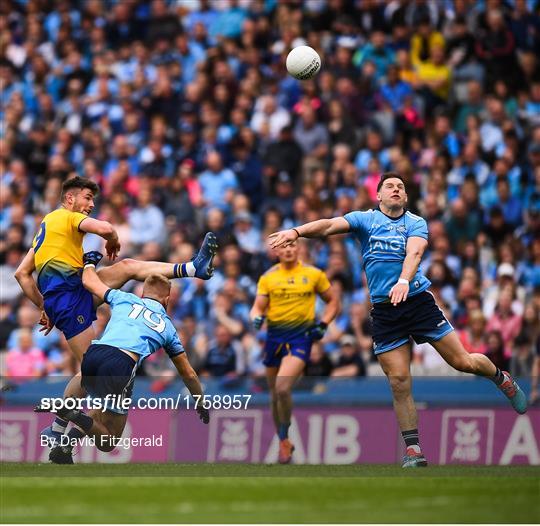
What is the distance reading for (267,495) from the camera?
10.8 meters

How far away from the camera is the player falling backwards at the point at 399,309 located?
13648 mm

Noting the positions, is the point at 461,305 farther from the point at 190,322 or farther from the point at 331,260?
the point at 190,322

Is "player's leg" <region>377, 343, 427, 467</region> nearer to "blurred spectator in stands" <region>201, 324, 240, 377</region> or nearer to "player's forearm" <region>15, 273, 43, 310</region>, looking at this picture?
"player's forearm" <region>15, 273, 43, 310</region>

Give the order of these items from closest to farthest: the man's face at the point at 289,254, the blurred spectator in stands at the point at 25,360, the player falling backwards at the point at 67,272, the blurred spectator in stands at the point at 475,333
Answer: the player falling backwards at the point at 67,272
the man's face at the point at 289,254
the blurred spectator in stands at the point at 475,333
the blurred spectator in stands at the point at 25,360

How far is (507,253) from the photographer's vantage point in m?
19.9

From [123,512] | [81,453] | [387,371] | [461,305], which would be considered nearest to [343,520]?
[123,512]

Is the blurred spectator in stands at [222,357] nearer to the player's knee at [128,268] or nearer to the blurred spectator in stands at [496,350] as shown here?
the blurred spectator in stands at [496,350]

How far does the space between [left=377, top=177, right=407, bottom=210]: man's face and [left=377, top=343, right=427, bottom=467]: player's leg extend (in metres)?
1.32

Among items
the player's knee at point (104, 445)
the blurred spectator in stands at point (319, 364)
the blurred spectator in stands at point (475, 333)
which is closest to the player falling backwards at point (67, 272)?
the player's knee at point (104, 445)

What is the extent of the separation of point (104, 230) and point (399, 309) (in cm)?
284

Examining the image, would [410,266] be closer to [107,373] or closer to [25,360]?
[107,373]

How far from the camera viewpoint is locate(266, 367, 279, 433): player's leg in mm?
16125

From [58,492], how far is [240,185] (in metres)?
12.7

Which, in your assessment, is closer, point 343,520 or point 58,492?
point 343,520
